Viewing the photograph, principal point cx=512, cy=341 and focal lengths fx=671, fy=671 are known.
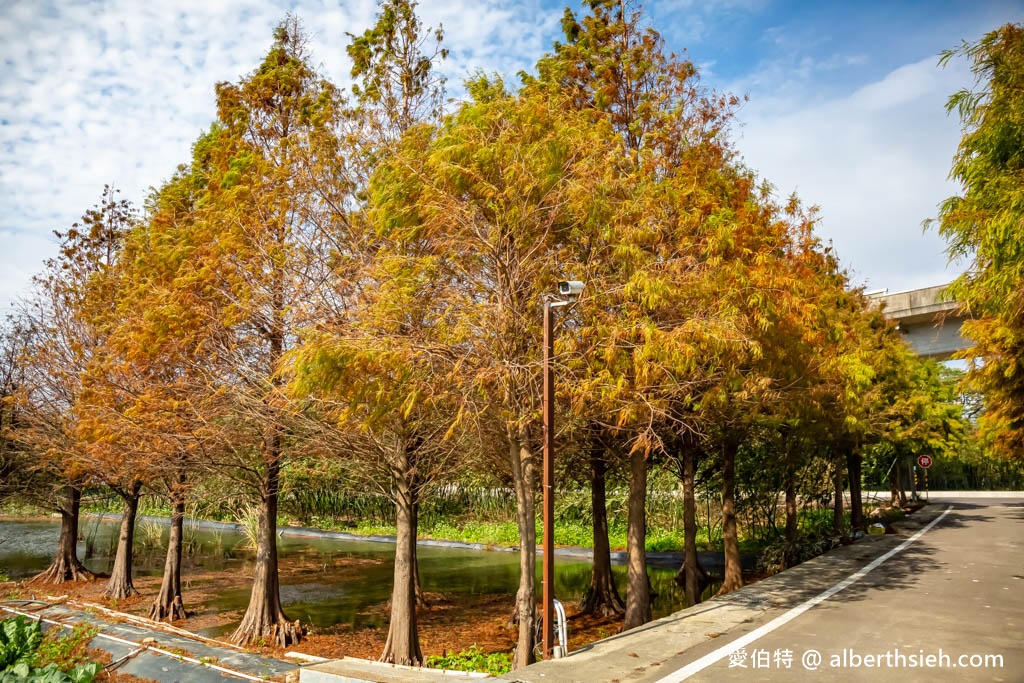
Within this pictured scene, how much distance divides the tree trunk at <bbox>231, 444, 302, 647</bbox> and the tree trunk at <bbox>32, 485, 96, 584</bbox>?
11.5 m

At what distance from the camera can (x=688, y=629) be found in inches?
375

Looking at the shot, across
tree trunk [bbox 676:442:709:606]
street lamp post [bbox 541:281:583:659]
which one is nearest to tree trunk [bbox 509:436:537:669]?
street lamp post [bbox 541:281:583:659]

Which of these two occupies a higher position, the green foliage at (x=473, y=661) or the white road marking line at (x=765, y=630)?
the white road marking line at (x=765, y=630)

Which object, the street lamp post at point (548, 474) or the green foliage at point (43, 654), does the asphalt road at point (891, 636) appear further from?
the green foliage at point (43, 654)

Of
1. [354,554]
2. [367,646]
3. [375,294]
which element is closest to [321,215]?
[375,294]

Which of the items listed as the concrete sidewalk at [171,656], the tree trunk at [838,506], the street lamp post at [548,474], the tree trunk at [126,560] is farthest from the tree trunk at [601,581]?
the tree trunk at [126,560]

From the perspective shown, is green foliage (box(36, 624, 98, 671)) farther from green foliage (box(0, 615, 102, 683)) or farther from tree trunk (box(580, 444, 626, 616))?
tree trunk (box(580, 444, 626, 616))

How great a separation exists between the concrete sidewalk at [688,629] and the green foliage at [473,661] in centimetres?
163

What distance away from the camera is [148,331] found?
13.5 meters

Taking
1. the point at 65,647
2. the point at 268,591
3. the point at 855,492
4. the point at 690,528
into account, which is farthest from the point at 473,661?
the point at 855,492

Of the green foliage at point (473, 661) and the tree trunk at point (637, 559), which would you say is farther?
the tree trunk at point (637, 559)

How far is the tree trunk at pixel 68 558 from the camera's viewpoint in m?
22.5

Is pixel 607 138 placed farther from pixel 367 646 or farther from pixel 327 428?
pixel 367 646

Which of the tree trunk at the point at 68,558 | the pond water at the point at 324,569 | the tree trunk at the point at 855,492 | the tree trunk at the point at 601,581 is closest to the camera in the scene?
the tree trunk at the point at 601,581
